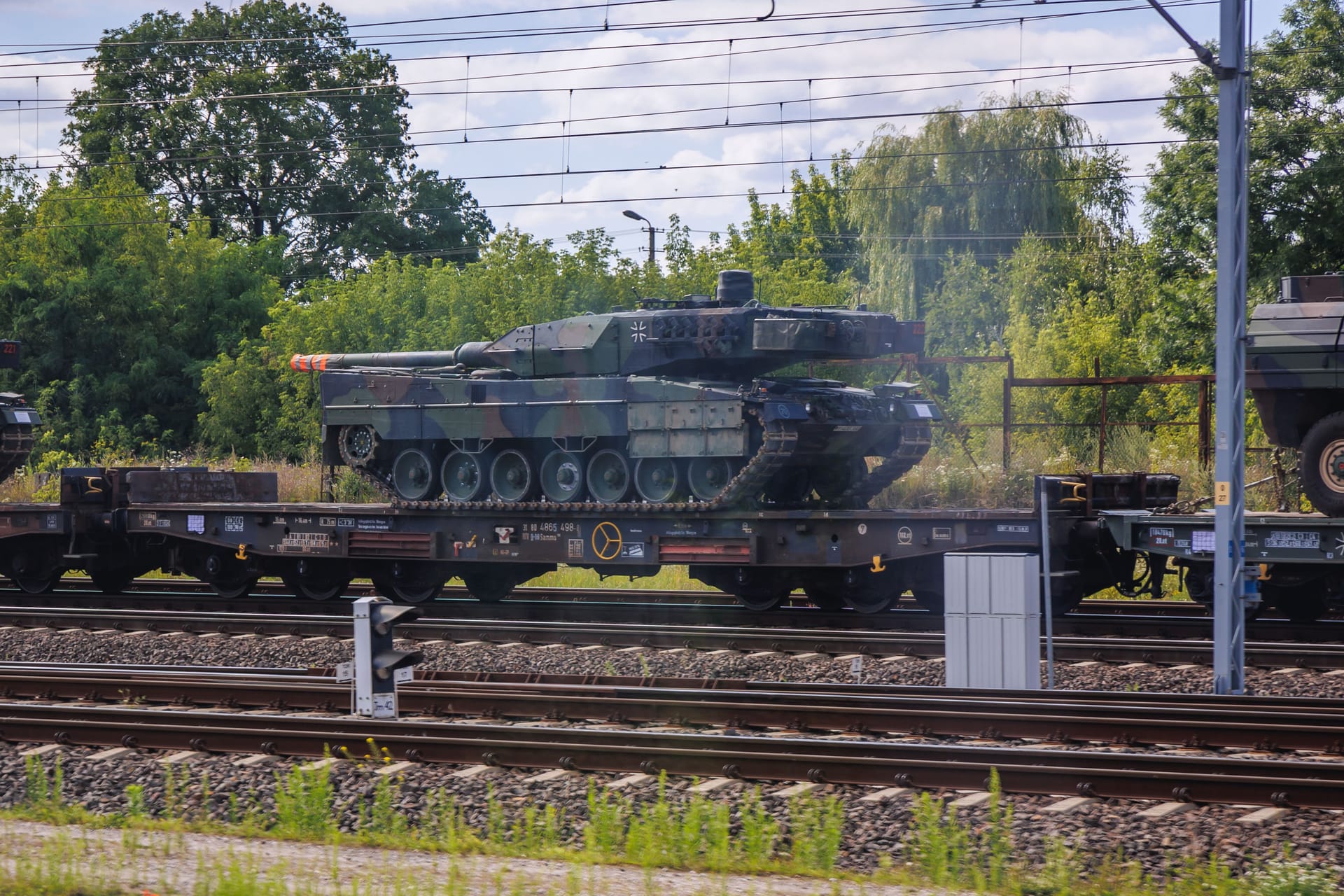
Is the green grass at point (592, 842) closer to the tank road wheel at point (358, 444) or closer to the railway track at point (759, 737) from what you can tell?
the railway track at point (759, 737)

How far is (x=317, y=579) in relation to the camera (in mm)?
19047

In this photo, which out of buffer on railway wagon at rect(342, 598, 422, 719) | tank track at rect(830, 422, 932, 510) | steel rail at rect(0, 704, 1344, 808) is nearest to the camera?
steel rail at rect(0, 704, 1344, 808)

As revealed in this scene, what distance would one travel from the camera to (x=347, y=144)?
50.2m

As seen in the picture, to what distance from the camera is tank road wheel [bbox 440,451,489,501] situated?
18141 millimetres

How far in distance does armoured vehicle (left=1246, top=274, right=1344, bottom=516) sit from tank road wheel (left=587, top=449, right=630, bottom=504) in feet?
22.2

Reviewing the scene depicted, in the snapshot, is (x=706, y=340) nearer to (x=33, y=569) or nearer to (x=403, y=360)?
(x=403, y=360)

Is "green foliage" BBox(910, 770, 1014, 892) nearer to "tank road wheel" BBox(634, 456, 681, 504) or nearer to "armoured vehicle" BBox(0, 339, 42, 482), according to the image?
"tank road wheel" BBox(634, 456, 681, 504)

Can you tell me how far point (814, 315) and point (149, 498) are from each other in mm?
9391

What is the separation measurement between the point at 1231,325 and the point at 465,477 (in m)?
10.0

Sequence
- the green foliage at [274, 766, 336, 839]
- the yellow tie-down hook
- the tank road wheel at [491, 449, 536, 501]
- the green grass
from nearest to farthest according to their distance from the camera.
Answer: the green grass → the green foliage at [274, 766, 336, 839] → the yellow tie-down hook → the tank road wheel at [491, 449, 536, 501]

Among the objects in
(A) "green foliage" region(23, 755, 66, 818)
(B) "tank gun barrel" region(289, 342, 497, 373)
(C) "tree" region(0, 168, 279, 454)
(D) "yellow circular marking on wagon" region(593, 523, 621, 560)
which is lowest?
(A) "green foliage" region(23, 755, 66, 818)

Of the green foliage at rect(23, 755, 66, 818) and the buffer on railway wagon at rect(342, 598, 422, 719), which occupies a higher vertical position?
the buffer on railway wagon at rect(342, 598, 422, 719)

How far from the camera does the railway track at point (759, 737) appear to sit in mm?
7910

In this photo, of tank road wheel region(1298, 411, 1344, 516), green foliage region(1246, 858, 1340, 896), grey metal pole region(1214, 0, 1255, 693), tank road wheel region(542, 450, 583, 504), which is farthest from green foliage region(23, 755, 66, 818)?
tank road wheel region(1298, 411, 1344, 516)
